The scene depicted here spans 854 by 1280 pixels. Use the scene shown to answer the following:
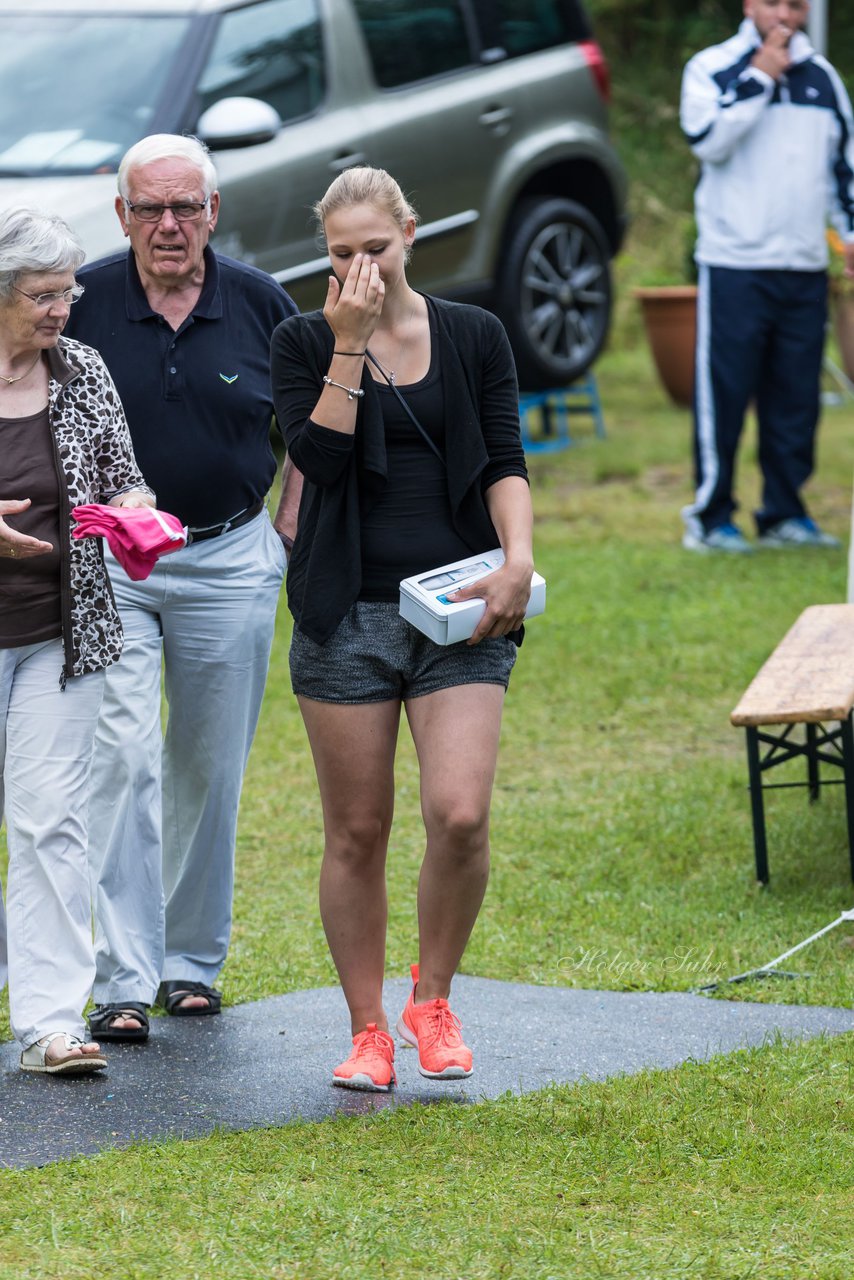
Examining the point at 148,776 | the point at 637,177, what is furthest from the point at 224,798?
the point at 637,177

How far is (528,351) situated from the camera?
10070mm

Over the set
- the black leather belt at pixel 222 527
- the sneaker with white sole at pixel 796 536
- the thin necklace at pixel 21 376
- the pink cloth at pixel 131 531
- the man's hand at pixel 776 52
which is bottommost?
the sneaker with white sole at pixel 796 536

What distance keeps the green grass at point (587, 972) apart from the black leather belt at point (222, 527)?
1.11 m

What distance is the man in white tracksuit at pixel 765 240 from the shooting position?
8547mm

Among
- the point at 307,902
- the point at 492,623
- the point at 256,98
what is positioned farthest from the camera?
the point at 256,98

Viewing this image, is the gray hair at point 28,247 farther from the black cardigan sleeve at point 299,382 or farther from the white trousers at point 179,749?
the white trousers at point 179,749

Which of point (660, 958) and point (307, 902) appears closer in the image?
point (660, 958)

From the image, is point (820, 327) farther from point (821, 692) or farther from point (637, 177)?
point (637, 177)

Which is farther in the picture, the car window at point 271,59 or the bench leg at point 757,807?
the car window at point 271,59

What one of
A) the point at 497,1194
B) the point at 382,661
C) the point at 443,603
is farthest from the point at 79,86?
the point at 497,1194

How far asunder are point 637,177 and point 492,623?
15.4 m

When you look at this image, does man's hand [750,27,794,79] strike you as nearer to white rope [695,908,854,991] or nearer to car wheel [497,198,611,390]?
car wheel [497,198,611,390]

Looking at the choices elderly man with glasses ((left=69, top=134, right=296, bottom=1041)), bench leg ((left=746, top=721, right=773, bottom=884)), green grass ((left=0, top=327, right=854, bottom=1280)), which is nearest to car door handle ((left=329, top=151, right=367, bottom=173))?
green grass ((left=0, top=327, right=854, bottom=1280))

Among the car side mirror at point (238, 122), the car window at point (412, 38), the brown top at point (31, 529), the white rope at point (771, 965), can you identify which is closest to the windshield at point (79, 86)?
the car side mirror at point (238, 122)
